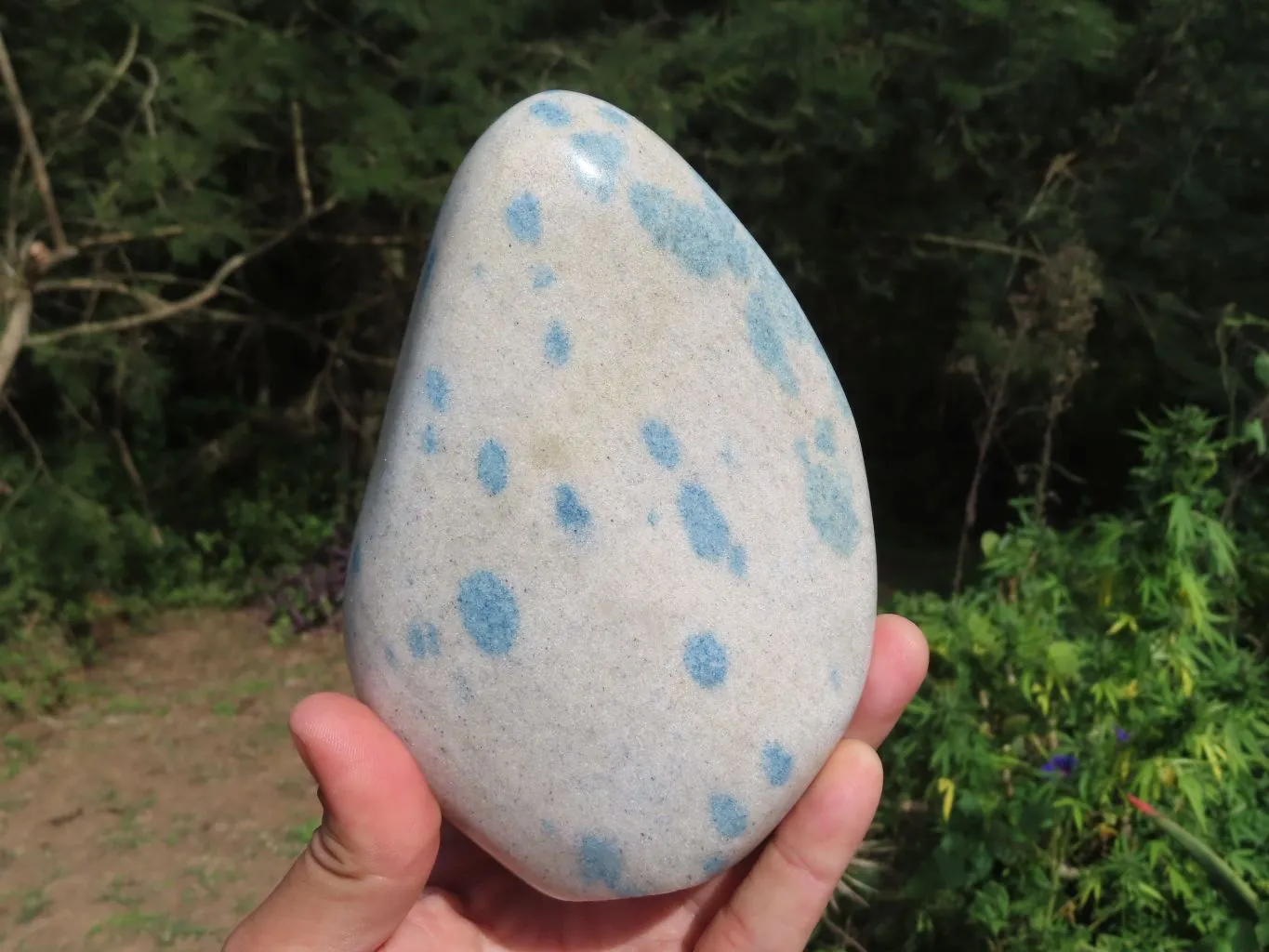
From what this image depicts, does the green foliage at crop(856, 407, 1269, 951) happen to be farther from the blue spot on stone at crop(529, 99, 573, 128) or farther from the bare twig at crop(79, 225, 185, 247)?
the bare twig at crop(79, 225, 185, 247)

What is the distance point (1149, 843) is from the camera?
6.70 feet

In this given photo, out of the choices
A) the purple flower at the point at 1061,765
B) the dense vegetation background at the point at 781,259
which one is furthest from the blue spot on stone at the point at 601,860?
the dense vegetation background at the point at 781,259

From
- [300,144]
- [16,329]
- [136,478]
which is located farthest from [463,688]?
[136,478]

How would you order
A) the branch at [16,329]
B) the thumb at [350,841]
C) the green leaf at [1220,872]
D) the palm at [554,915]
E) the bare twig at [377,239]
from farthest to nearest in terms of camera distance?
the bare twig at [377,239]
the branch at [16,329]
the green leaf at [1220,872]
the palm at [554,915]
the thumb at [350,841]

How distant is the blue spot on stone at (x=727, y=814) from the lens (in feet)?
4.10

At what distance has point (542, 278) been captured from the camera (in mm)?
1221


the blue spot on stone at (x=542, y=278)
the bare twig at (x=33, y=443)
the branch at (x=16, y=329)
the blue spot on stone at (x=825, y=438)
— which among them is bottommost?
the bare twig at (x=33, y=443)

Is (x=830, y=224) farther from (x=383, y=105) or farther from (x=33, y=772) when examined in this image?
(x=33, y=772)

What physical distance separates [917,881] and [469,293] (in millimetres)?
1557

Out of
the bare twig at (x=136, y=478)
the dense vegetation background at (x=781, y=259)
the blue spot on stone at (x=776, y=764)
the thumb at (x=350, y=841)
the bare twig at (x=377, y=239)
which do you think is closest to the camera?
the thumb at (x=350, y=841)

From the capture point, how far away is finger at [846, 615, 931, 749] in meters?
1.47

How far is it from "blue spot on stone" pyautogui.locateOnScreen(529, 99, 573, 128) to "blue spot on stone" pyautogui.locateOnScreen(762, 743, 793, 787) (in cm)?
74

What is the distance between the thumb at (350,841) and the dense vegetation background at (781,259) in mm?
1286

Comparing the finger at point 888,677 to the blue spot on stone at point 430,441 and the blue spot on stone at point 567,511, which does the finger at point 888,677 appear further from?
the blue spot on stone at point 430,441
